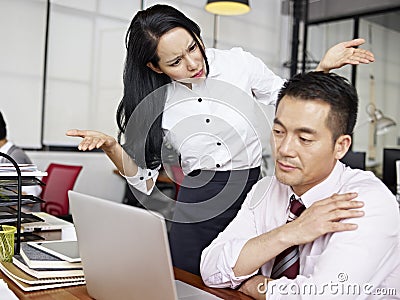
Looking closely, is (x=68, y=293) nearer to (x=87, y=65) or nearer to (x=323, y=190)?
(x=323, y=190)

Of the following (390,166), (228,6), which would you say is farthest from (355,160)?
(228,6)

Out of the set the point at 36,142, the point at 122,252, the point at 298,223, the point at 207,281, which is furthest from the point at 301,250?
the point at 36,142

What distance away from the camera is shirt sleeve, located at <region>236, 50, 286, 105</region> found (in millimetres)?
1816

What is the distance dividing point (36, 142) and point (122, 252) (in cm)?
384

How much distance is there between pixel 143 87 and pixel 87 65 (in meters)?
3.20

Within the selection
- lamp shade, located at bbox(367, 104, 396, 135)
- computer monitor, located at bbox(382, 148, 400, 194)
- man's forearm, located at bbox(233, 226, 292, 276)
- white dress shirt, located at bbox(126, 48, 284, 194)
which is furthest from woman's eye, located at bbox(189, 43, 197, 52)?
lamp shade, located at bbox(367, 104, 396, 135)

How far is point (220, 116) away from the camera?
162cm

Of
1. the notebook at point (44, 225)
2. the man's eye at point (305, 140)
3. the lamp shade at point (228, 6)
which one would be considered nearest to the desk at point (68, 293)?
the man's eye at point (305, 140)

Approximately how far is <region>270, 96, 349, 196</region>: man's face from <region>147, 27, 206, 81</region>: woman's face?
0.42 meters

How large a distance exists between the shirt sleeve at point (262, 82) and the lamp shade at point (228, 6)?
2.87m

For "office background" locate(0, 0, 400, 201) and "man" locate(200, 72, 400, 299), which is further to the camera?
"office background" locate(0, 0, 400, 201)

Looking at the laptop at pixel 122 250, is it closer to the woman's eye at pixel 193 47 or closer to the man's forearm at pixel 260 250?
the man's forearm at pixel 260 250

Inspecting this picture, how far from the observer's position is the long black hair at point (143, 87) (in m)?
1.61

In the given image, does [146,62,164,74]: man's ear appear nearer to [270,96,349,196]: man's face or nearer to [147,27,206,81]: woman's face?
[147,27,206,81]: woman's face
